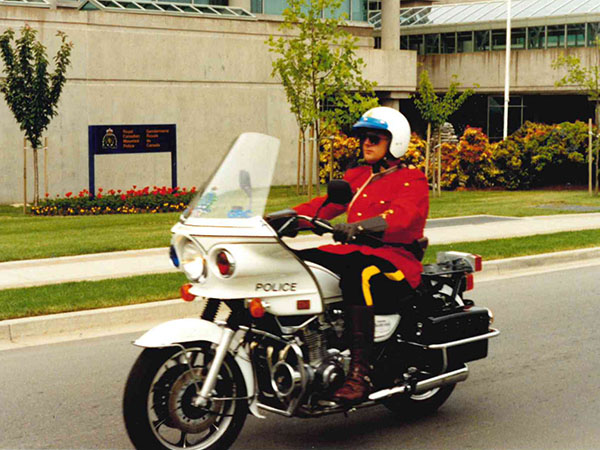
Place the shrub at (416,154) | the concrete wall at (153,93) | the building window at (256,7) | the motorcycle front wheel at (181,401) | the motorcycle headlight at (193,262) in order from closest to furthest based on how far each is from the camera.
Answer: the motorcycle front wheel at (181,401), the motorcycle headlight at (193,262), the concrete wall at (153,93), the shrub at (416,154), the building window at (256,7)

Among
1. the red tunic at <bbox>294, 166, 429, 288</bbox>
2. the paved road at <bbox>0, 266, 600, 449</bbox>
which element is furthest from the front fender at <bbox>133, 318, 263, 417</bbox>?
the red tunic at <bbox>294, 166, 429, 288</bbox>

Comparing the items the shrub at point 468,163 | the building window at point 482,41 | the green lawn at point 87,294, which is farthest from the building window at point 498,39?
the green lawn at point 87,294

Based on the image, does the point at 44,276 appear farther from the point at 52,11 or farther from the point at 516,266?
the point at 52,11

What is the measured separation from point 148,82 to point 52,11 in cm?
344

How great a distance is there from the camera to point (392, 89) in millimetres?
36406

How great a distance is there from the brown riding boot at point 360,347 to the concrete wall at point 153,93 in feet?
69.9

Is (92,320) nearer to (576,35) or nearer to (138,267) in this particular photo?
(138,267)

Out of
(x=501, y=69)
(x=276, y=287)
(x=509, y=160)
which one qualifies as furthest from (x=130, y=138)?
(x=501, y=69)

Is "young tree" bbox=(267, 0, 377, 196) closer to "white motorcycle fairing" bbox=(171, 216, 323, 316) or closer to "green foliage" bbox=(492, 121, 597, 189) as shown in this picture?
"green foliage" bbox=(492, 121, 597, 189)

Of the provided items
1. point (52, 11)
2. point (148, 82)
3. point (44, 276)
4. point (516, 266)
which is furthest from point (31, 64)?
point (516, 266)

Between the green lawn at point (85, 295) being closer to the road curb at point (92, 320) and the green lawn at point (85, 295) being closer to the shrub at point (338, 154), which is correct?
the road curb at point (92, 320)

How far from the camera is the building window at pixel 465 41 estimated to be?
1716 inches

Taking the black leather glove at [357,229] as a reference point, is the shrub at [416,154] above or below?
above

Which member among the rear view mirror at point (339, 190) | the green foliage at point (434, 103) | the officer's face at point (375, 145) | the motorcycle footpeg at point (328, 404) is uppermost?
the green foliage at point (434, 103)
